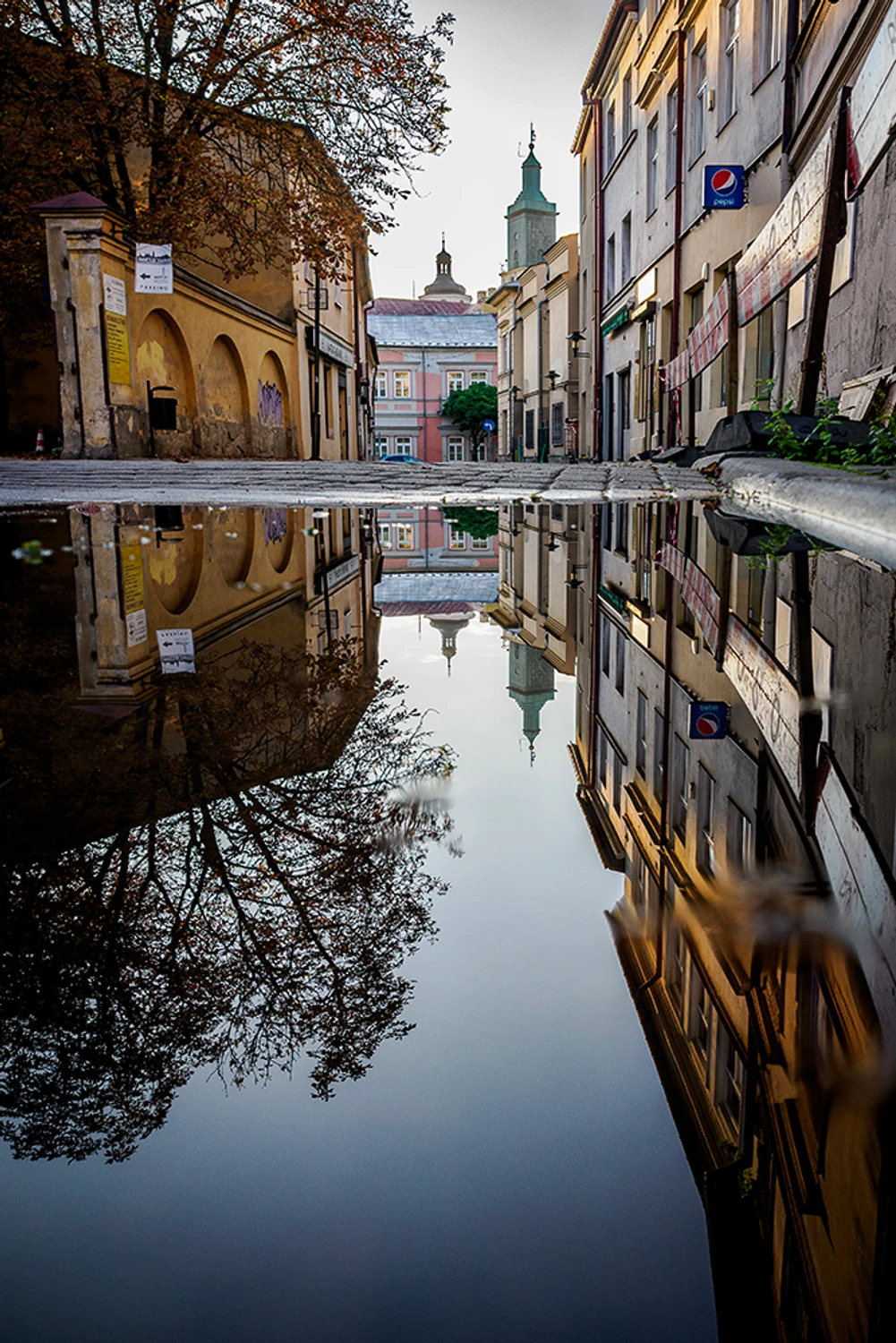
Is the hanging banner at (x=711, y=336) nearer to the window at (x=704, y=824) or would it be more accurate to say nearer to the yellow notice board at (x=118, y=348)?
the yellow notice board at (x=118, y=348)

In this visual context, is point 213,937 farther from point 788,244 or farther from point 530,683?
point 788,244

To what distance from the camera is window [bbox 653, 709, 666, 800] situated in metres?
1.80

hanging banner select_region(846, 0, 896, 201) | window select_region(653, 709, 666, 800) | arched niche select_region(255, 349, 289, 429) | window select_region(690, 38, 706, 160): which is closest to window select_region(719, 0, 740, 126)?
window select_region(690, 38, 706, 160)

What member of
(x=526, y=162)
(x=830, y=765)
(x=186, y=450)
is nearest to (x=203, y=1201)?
(x=830, y=765)

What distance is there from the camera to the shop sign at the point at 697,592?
3111 mm

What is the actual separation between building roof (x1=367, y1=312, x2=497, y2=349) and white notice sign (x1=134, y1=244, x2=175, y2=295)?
179 feet

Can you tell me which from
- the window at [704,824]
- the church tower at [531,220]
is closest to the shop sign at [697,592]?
the window at [704,824]

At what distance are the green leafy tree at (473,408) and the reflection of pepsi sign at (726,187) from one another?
54.0 m

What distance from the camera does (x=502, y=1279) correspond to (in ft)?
2.16

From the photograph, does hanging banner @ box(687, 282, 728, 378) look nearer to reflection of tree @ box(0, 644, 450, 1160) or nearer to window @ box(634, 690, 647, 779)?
window @ box(634, 690, 647, 779)

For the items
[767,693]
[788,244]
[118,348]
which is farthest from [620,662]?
[118,348]

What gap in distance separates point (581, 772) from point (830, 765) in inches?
15.3

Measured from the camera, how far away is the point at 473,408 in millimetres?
66875

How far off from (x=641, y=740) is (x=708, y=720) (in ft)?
0.49
